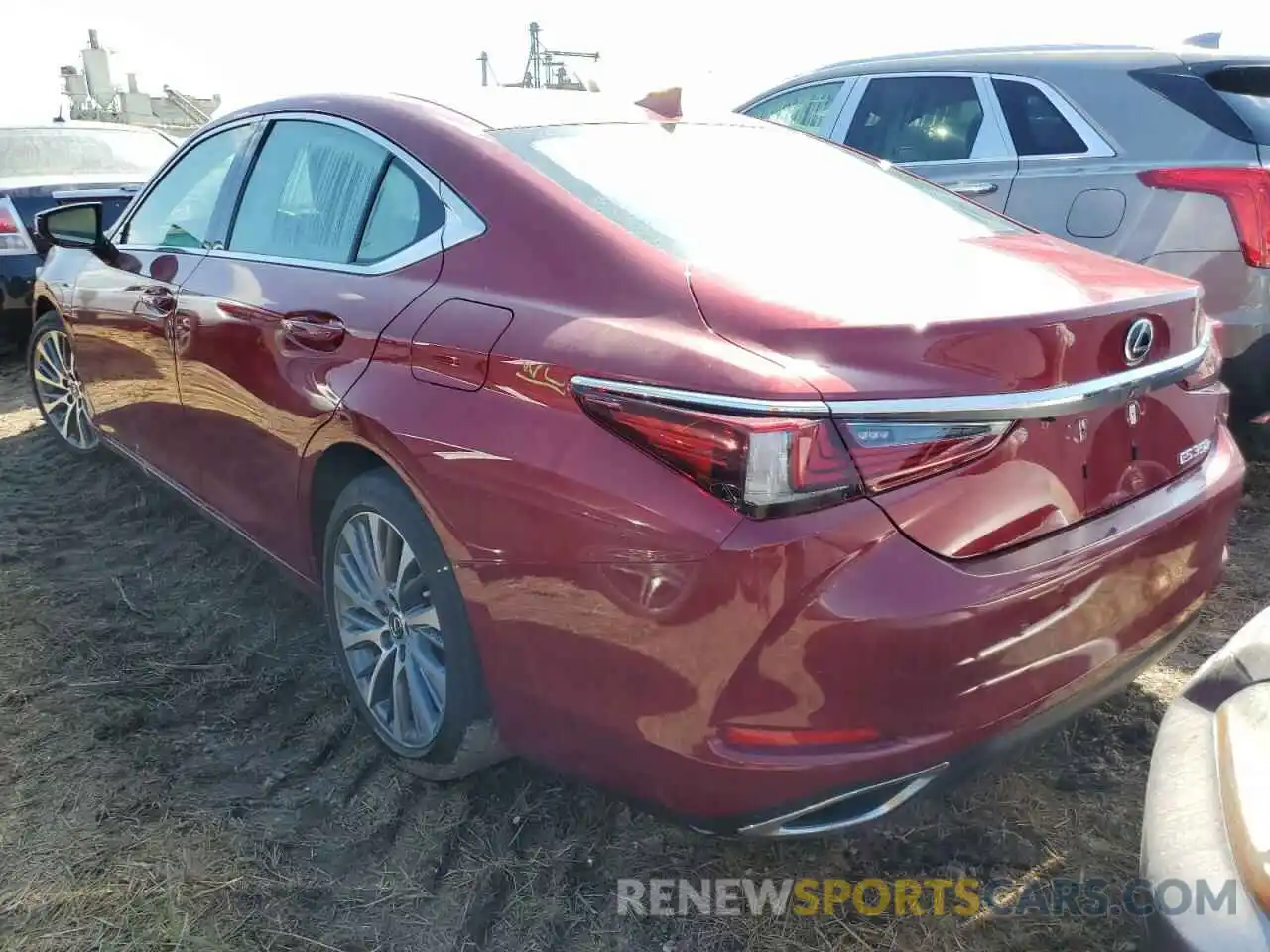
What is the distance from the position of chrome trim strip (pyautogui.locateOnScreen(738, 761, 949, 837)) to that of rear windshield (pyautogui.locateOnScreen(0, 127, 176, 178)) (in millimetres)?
6721

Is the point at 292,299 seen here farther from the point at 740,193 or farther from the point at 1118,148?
the point at 1118,148

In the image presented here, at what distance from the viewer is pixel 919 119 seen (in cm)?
508

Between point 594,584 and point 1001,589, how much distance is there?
65 centimetres

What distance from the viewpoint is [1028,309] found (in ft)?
5.68

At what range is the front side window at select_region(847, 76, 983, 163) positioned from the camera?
15.9 ft

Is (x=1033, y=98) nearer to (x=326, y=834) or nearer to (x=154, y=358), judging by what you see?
(x=154, y=358)

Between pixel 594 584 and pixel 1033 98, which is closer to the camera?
pixel 594 584

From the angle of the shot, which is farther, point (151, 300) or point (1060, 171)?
point (1060, 171)

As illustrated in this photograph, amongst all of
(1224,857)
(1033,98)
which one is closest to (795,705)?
(1224,857)

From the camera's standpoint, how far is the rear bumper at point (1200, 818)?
4.17ft

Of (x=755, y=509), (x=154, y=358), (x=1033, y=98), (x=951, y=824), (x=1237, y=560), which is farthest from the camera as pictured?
(x=1033, y=98)

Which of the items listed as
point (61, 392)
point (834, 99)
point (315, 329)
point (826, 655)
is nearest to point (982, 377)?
point (826, 655)

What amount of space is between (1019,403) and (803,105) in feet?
14.8

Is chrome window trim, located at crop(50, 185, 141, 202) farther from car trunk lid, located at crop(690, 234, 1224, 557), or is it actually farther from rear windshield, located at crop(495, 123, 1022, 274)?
car trunk lid, located at crop(690, 234, 1224, 557)
